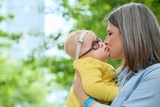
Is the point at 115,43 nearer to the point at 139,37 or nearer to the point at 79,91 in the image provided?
the point at 139,37

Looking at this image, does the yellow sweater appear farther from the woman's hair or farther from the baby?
the woman's hair

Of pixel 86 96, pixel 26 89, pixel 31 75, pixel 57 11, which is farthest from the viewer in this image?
pixel 26 89

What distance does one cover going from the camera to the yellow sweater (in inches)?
86.0

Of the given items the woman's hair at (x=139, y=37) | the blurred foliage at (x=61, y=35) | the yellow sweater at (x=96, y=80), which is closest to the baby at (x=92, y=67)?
the yellow sweater at (x=96, y=80)

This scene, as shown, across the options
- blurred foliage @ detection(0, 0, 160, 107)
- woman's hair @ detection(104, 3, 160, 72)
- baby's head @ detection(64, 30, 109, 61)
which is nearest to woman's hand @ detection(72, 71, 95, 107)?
baby's head @ detection(64, 30, 109, 61)

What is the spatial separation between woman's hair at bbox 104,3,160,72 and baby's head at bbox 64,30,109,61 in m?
0.15

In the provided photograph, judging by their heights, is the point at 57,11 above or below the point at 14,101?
above

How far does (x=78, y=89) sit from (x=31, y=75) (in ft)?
41.4

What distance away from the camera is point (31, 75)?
1478cm

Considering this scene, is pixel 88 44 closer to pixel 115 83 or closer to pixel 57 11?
pixel 115 83

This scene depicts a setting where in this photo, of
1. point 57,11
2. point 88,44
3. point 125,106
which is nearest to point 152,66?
point 125,106

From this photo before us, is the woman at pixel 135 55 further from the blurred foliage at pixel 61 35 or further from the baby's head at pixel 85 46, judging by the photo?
the blurred foliage at pixel 61 35

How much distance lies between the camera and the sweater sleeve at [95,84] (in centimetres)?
218

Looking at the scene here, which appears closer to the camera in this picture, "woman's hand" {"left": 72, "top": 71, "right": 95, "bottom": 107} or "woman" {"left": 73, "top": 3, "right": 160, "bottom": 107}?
"woman" {"left": 73, "top": 3, "right": 160, "bottom": 107}
